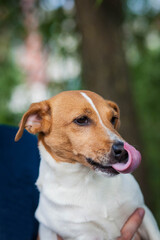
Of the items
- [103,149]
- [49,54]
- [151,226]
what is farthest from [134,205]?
[49,54]

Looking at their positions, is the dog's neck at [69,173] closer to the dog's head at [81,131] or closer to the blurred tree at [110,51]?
the dog's head at [81,131]

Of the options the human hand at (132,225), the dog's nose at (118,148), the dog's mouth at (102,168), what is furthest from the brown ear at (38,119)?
the human hand at (132,225)

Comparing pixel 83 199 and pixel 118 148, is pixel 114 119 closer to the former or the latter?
pixel 118 148

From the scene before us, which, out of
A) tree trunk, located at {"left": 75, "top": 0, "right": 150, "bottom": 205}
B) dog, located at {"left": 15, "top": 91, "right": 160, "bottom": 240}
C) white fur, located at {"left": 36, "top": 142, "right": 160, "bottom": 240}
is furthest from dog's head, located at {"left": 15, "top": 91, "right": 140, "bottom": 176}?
tree trunk, located at {"left": 75, "top": 0, "right": 150, "bottom": 205}

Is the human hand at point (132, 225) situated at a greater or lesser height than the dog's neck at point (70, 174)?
lesser

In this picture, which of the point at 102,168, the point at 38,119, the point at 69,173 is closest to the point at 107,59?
the point at 38,119

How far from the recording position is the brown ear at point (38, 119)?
231cm

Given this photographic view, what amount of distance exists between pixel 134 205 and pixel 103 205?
0.74 ft

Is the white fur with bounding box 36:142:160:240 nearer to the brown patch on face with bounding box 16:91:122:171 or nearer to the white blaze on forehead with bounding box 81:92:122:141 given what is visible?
the brown patch on face with bounding box 16:91:122:171

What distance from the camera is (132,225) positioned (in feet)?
6.95

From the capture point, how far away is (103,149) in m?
1.99

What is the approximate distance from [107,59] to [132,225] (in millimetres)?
2269

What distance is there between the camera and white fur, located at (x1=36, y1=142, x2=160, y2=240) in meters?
2.16

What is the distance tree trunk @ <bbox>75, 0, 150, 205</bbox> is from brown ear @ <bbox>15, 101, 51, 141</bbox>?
1.61m
